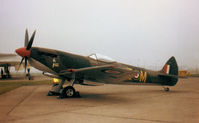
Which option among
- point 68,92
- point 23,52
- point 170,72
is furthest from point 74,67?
point 170,72

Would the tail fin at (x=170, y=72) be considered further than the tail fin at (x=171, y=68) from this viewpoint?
No

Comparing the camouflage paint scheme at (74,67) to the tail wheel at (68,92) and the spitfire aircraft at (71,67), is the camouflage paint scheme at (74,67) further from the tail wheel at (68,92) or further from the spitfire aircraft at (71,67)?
the tail wheel at (68,92)

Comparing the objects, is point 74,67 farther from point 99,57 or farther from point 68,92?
point 99,57

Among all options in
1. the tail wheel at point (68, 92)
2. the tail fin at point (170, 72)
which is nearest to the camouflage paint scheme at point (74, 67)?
the tail wheel at point (68, 92)

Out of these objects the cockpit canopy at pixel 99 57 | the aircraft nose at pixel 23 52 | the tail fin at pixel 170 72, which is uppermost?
the aircraft nose at pixel 23 52

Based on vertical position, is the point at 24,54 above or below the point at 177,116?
above

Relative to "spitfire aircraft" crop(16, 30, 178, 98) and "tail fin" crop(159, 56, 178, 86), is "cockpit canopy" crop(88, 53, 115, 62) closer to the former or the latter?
"spitfire aircraft" crop(16, 30, 178, 98)

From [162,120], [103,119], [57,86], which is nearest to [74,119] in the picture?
[103,119]

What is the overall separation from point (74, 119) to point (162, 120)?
73.2 inches

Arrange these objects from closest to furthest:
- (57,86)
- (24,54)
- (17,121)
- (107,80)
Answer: (17,121) < (24,54) < (107,80) < (57,86)

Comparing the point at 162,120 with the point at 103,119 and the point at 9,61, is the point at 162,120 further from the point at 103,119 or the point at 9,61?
the point at 9,61

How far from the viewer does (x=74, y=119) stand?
3.76 m

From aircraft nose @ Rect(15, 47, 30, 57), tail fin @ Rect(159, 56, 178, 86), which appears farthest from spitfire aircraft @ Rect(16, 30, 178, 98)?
tail fin @ Rect(159, 56, 178, 86)

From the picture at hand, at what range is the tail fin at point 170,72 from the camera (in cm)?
988
